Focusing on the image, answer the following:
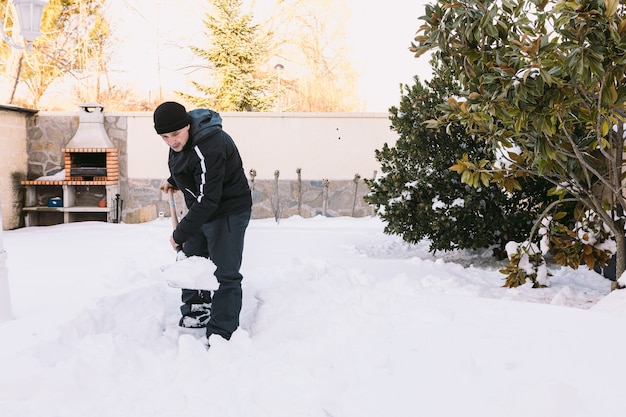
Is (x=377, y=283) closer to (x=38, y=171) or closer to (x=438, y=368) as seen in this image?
(x=438, y=368)

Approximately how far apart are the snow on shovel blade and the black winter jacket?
16 cm

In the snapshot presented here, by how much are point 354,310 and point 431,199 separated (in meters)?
2.40

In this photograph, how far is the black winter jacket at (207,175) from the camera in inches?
129

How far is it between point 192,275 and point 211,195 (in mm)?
506

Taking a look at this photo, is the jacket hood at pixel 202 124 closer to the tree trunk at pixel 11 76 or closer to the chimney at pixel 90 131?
the chimney at pixel 90 131

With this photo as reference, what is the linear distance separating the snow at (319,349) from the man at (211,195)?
264 millimetres

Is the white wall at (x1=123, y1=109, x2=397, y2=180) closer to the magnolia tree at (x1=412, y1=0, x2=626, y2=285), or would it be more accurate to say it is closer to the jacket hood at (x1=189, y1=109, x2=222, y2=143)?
the magnolia tree at (x1=412, y1=0, x2=626, y2=285)

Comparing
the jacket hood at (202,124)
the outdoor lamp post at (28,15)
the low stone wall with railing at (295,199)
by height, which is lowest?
the low stone wall with railing at (295,199)

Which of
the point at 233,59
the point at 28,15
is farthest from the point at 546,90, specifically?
the point at 233,59

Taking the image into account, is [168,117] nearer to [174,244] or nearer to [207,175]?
[207,175]

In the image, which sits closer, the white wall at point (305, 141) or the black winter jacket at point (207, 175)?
the black winter jacket at point (207, 175)

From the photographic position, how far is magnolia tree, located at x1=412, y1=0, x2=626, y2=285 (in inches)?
121

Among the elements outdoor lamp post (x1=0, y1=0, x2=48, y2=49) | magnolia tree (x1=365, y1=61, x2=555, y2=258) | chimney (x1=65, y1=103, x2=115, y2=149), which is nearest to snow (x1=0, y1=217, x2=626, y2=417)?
magnolia tree (x1=365, y1=61, x2=555, y2=258)

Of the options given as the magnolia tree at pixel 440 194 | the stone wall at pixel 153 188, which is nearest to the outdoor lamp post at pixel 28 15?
the magnolia tree at pixel 440 194
